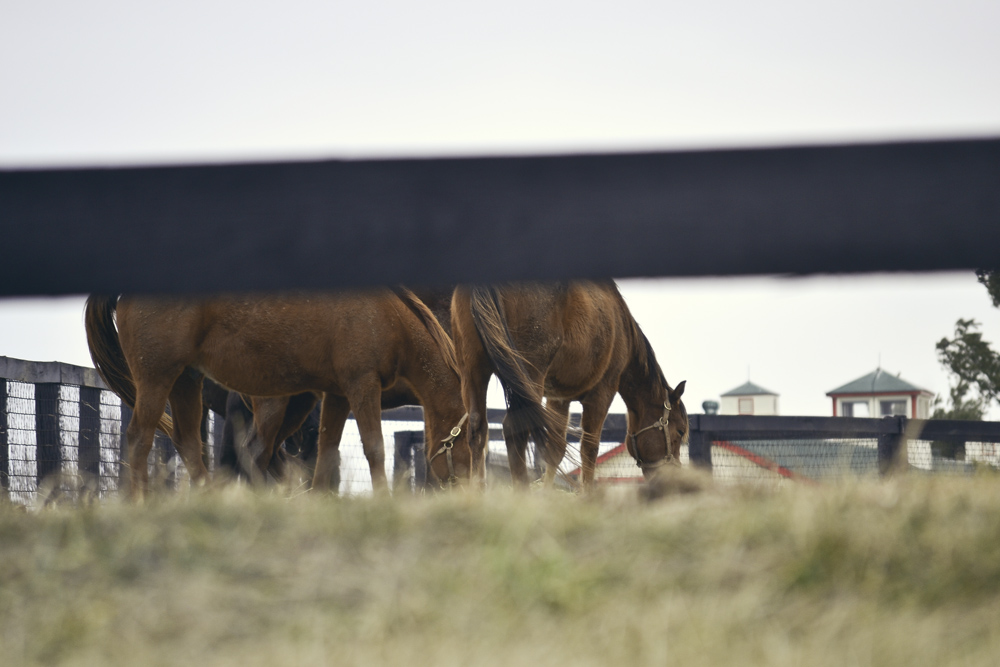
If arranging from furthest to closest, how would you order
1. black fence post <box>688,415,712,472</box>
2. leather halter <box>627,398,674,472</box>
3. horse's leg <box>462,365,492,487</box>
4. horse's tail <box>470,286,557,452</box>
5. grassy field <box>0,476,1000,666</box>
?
black fence post <box>688,415,712,472</box>
leather halter <box>627,398,674,472</box>
horse's leg <box>462,365,492,487</box>
horse's tail <box>470,286,557,452</box>
grassy field <box>0,476,1000,666</box>

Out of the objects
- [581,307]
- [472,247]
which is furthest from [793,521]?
[581,307]

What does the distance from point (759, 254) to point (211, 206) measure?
102 centimetres

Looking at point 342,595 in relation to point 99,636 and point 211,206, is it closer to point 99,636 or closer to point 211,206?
point 99,636

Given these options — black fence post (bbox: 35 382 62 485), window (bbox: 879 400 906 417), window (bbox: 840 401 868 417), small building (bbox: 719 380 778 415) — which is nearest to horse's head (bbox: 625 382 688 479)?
black fence post (bbox: 35 382 62 485)

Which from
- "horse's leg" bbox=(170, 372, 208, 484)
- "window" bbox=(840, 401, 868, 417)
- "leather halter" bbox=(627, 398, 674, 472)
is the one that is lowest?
"window" bbox=(840, 401, 868, 417)

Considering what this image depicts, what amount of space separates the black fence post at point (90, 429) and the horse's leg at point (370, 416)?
241 centimetres

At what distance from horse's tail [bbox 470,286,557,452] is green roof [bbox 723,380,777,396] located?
187 ft

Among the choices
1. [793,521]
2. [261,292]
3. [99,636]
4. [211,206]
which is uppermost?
[211,206]

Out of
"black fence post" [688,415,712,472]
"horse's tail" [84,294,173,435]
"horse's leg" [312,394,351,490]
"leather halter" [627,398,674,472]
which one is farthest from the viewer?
"black fence post" [688,415,712,472]

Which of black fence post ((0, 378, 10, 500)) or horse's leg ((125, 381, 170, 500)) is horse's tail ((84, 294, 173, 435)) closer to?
horse's leg ((125, 381, 170, 500))

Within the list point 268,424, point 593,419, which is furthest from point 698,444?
point 268,424

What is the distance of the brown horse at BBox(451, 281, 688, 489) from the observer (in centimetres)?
513

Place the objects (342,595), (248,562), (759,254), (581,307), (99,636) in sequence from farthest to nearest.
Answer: (581,307) → (759,254) → (248,562) → (342,595) → (99,636)

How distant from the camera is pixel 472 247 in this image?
1.66 m
